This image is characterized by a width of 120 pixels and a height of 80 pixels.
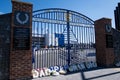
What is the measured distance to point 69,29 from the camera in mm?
8703

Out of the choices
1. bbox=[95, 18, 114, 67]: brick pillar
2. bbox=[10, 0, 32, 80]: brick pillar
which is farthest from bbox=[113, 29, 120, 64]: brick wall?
bbox=[10, 0, 32, 80]: brick pillar

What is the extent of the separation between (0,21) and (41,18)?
2247 millimetres

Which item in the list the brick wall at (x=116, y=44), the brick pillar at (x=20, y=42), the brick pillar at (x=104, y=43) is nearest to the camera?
the brick pillar at (x=20, y=42)

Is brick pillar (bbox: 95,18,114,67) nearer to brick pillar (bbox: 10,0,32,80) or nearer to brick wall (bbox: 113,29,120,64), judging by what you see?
brick wall (bbox: 113,29,120,64)

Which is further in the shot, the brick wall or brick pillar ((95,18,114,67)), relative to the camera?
the brick wall

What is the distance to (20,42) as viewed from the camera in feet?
20.6

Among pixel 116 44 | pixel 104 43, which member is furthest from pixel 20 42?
pixel 116 44

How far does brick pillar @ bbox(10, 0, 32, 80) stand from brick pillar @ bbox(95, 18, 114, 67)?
16.8 feet

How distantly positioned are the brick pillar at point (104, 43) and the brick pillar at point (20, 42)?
5.12 m

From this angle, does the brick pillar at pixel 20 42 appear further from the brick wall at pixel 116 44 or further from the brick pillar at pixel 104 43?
the brick wall at pixel 116 44

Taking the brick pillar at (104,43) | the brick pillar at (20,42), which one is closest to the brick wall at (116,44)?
the brick pillar at (104,43)

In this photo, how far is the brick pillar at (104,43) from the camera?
9445 mm

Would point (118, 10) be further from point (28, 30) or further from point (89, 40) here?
point (28, 30)

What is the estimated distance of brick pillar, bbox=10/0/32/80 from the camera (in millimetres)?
6074
